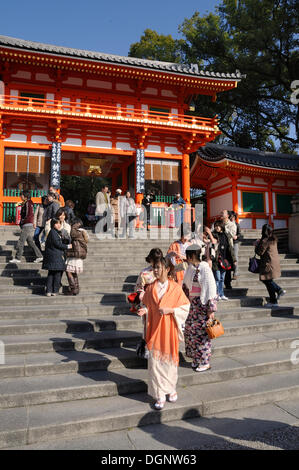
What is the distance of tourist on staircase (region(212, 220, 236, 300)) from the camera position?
21.3ft

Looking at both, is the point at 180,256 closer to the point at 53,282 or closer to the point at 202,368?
the point at 202,368

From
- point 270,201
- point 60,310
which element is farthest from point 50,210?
point 270,201

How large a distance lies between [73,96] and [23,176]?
457cm

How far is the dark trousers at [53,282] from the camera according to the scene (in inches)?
240

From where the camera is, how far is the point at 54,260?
6.05 m

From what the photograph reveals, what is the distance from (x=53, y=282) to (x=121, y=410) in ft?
11.6

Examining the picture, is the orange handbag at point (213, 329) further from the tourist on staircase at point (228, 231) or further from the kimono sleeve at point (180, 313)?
the tourist on staircase at point (228, 231)

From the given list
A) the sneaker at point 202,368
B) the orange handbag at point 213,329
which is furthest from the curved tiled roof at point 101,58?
the sneaker at point 202,368

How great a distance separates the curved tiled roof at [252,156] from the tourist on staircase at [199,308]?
12.7 m

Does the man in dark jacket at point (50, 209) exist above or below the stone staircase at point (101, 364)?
above

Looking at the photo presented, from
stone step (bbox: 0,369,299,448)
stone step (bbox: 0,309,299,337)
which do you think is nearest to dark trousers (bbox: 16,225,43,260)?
stone step (bbox: 0,309,299,337)

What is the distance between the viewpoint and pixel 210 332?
3.79 m

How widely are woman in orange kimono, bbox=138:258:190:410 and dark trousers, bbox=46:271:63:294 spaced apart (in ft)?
10.4
